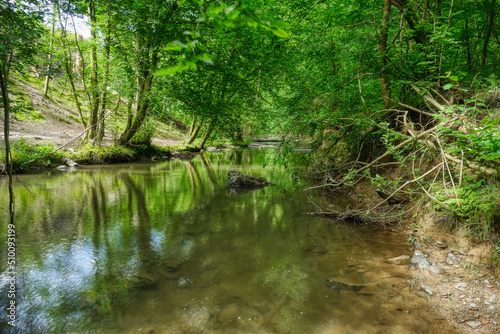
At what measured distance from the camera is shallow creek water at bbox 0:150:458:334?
9.87 ft

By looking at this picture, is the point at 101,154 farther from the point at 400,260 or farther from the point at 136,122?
the point at 400,260

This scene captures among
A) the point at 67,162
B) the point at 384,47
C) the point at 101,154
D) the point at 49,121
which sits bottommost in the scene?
the point at 67,162

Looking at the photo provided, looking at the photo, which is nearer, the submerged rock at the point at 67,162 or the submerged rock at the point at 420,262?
the submerged rock at the point at 420,262

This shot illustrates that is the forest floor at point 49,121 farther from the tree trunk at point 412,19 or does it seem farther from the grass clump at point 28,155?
the tree trunk at point 412,19

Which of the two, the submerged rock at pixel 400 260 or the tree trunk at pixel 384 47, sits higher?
the tree trunk at pixel 384 47

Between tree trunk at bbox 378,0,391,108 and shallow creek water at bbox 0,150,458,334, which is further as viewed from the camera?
tree trunk at bbox 378,0,391,108

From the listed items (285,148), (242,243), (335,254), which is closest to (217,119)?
(285,148)

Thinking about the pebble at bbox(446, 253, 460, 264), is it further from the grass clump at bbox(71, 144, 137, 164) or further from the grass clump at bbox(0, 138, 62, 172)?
the grass clump at bbox(71, 144, 137, 164)

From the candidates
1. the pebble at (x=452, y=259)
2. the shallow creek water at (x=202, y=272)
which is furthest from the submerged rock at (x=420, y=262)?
the pebble at (x=452, y=259)

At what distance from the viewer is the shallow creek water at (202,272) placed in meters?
3.01

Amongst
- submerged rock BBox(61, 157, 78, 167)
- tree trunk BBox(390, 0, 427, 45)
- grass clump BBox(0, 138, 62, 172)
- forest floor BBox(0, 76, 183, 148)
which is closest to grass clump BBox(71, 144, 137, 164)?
submerged rock BBox(61, 157, 78, 167)

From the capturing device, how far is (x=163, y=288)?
3.63 metres

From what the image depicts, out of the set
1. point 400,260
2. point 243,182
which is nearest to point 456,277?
point 400,260

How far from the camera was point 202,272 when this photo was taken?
13.4ft
